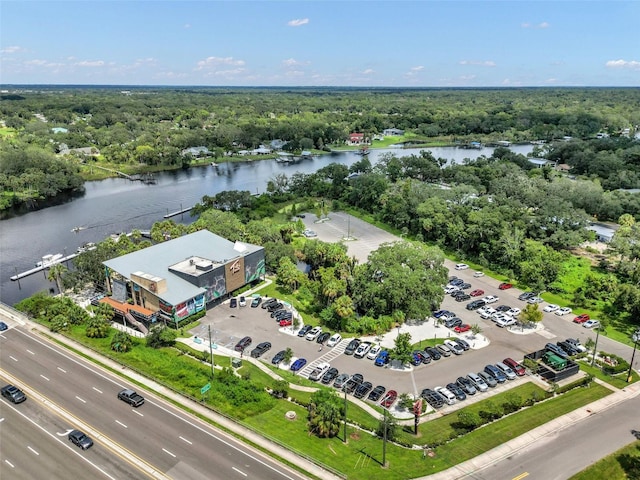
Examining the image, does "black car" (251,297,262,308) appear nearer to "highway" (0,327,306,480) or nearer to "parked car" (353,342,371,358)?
"parked car" (353,342,371,358)

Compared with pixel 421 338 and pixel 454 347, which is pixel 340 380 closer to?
pixel 421 338

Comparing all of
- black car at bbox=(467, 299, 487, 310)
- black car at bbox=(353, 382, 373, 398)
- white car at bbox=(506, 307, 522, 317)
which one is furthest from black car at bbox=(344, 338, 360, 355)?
white car at bbox=(506, 307, 522, 317)

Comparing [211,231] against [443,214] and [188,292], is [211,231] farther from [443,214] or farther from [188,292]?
[443,214]

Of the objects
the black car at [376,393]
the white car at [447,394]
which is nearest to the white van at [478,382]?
the white car at [447,394]

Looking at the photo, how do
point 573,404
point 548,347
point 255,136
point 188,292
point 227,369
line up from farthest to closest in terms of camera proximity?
point 255,136
point 188,292
point 548,347
point 227,369
point 573,404

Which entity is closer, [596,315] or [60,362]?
[60,362]

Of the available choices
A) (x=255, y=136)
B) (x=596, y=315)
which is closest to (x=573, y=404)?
(x=596, y=315)

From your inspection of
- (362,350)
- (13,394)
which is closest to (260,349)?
(362,350)
